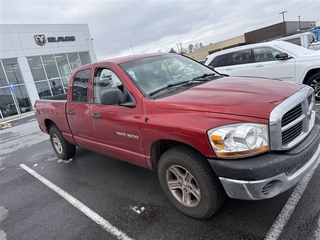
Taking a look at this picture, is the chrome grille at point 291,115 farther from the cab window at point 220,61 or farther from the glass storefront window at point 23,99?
the glass storefront window at point 23,99

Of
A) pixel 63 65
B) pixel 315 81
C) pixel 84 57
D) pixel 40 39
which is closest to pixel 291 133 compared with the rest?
pixel 315 81

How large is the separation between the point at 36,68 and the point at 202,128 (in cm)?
2260

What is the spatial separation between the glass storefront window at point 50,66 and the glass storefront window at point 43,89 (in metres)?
0.83

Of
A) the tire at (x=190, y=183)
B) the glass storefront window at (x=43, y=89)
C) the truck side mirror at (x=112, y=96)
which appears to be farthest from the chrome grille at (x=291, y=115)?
the glass storefront window at (x=43, y=89)

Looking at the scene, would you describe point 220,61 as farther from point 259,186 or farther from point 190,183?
point 259,186

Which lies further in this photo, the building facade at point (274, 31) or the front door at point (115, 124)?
the building facade at point (274, 31)

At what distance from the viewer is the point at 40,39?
21219 mm

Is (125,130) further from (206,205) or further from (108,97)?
(206,205)

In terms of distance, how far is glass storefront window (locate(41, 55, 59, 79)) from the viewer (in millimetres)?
21750

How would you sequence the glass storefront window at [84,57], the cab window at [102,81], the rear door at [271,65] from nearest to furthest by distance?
the cab window at [102,81] → the rear door at [271,65] → the glass storefront window at [84,57]

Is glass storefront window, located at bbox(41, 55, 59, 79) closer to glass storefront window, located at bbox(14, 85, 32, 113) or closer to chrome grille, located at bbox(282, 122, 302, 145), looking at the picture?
glass storefront window, located at bbox(14, 85, 32, 113)

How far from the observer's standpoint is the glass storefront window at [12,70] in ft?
64.2

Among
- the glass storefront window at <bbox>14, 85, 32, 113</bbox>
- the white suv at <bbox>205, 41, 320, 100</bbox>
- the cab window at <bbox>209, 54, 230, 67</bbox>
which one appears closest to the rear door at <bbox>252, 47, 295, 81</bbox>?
the white suv at <bbox>205, 41, 320, 100</bbox>

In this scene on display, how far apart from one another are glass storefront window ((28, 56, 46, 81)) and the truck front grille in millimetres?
22634
